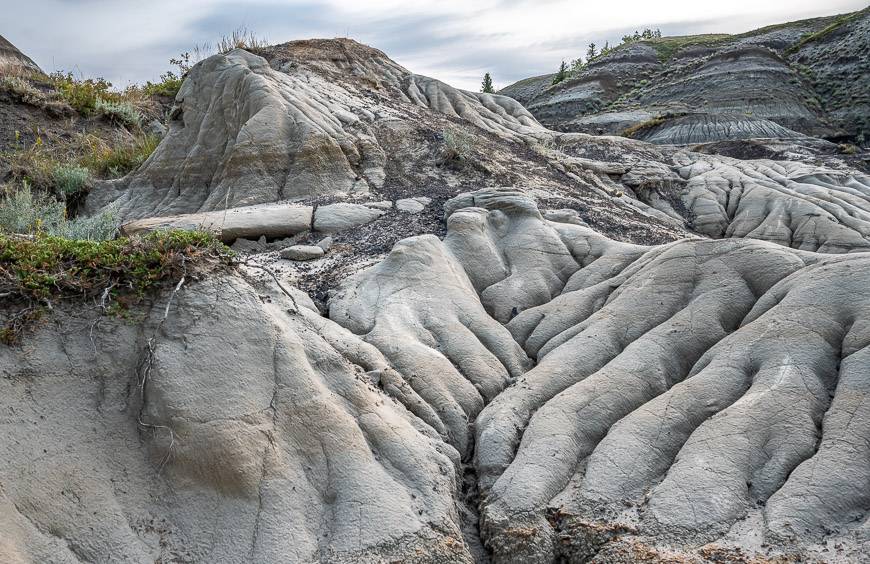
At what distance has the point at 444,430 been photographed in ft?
23.3

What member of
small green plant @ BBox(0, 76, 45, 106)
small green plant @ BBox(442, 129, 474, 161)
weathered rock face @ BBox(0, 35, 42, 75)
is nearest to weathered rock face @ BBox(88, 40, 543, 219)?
small green plant @ BBox(442, 129, 474, 161)

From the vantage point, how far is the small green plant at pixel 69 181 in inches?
601

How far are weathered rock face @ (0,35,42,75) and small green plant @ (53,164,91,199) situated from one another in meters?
10.4

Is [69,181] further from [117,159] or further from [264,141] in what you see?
[264,141]

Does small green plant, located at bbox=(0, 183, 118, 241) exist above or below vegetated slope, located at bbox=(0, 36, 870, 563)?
above

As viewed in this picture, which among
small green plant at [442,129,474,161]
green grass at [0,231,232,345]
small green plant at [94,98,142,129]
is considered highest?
small green plant at [94,98,142,129]

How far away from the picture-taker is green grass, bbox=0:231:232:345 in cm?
566

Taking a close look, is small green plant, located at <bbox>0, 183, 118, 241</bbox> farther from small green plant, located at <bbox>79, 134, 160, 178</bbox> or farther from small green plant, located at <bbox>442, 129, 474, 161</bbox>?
small green plant, located at <bbox>442, 129, 474, 161</bbox>

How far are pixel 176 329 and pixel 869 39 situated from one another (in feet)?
164

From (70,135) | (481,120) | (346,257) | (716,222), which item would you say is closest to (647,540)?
(346,257)

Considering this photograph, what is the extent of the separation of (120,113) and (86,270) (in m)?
18.8

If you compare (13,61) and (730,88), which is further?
(730,88)

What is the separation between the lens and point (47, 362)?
5582 millimetres

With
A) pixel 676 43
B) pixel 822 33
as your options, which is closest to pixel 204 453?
pixel 822 33
